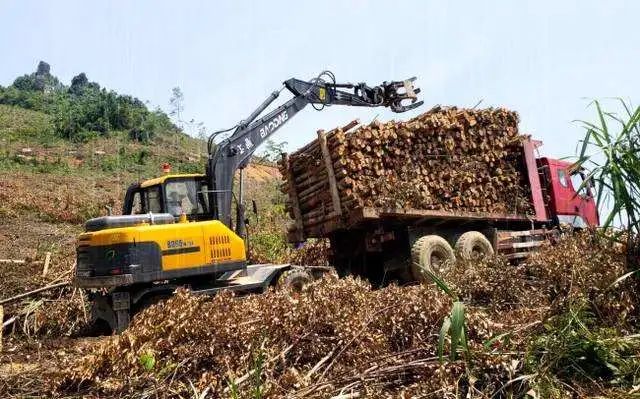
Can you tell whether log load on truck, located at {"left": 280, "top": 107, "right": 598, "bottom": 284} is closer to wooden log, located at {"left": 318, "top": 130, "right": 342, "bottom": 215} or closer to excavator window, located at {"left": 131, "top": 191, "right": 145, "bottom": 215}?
wooden log, located at {"left": 318, "top": 130, "right": 342, "bottom": 215}

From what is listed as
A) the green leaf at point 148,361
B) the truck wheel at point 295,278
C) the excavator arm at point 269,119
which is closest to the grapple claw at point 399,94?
the excavator arm at point 269,119

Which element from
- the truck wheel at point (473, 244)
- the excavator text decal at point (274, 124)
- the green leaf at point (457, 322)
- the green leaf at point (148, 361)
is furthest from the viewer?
the excavator text decal at point (274, 124)

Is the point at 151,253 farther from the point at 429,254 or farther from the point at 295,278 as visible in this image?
the point at 429,254

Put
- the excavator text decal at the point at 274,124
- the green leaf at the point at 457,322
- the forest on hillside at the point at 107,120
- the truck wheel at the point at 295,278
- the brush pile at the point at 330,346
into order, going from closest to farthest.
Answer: the green leaf at the point at 457,322
the brush pile at the point at 330,346
the truck wheel at the point at 295,278
the excavator text decal at the point at 274,124
the forest on hillside at the point at 107,120

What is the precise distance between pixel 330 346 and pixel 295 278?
196 inches

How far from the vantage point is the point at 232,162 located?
9.52m

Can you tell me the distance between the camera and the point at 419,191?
9617mm

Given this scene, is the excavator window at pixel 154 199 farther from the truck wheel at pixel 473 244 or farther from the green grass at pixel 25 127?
the green grass at pixel 25 127

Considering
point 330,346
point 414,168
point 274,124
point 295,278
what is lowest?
point 330,346

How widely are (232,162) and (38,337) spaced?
362cm

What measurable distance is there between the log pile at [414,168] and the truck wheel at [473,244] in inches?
17.9

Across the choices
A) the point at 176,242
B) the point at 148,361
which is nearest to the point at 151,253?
the point at 176,242

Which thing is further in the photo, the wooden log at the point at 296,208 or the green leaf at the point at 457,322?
the wooden log at the point at 296,208

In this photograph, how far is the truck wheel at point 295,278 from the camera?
9.20 m
